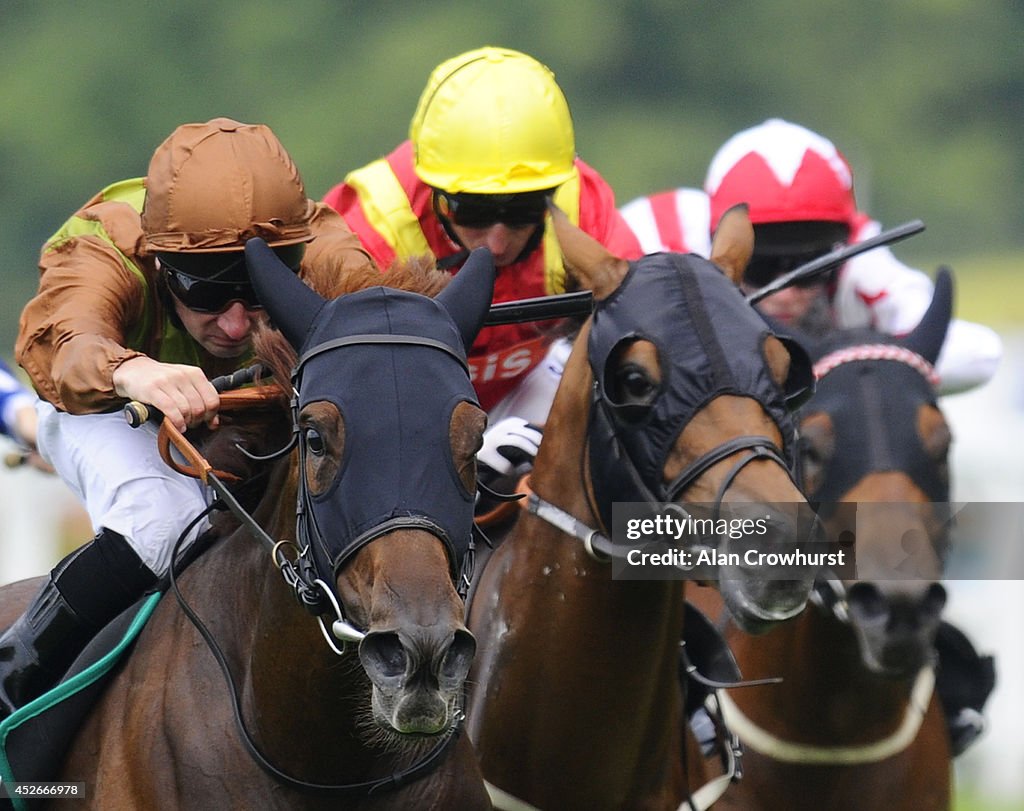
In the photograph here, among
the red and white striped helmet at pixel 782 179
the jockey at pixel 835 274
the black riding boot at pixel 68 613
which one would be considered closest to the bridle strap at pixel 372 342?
the black riding boot at pixel 68 613

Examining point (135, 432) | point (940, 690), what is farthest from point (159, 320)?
point (940, 690)

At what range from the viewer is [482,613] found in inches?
186

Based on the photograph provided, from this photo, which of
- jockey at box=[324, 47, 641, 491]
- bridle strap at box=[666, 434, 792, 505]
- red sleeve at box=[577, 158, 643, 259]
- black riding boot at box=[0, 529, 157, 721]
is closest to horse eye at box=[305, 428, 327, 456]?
black riding boot at box=[0, 529, 157, 721]

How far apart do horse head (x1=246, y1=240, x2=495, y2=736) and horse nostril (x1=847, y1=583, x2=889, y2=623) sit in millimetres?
1330

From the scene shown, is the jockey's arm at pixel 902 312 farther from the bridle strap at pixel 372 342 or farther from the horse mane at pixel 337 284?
the bridle strap at pixel 372 342

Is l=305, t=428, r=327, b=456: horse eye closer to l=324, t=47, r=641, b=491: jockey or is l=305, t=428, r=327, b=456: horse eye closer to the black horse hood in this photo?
the black horse hood

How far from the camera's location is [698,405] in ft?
13.6

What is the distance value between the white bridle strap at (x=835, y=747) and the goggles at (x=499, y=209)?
1354mm

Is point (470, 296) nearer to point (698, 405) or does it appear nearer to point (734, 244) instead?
point (698, 405)

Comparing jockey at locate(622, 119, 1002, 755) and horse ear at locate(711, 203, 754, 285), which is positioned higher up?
horse ear at locate(711, 203, 754, 285)

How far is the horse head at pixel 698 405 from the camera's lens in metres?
4.00

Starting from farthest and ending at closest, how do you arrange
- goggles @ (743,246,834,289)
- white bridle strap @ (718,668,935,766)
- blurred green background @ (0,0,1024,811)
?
1. blurred green background @ (0,0,1024,811)
2. goggles @ (743,246,834,289)
3. white bridle strap @ (718,668,935,766)

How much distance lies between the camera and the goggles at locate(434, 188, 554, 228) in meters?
5.26

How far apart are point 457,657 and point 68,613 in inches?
48.2
